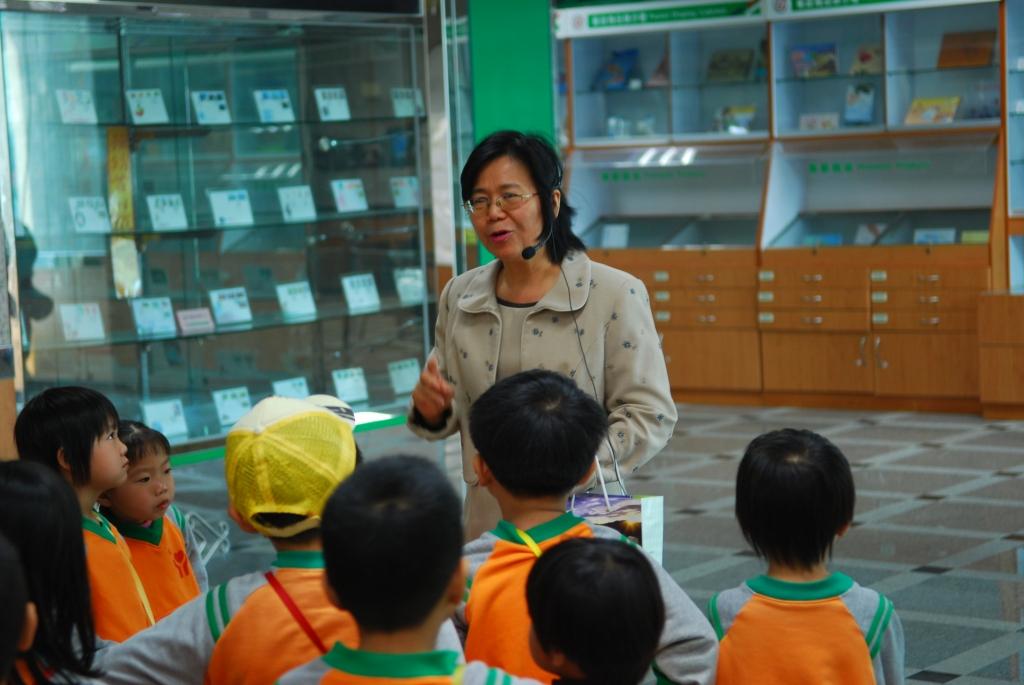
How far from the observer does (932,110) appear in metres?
8.88

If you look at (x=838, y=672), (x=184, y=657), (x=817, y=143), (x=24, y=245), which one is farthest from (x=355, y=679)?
(x=817, y=143)

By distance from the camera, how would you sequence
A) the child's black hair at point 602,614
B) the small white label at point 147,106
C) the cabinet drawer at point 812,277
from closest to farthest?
the child's black hair at point 602,614 → the small white label at point 147,106 → the cabinet drawer at point 812,277

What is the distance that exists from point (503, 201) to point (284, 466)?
1.02 metres

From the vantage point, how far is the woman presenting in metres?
2.75

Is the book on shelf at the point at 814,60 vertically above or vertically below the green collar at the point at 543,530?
above

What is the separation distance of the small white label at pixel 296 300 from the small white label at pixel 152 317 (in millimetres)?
530

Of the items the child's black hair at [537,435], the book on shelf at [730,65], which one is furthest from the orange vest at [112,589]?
the book on shelf at [730,65]

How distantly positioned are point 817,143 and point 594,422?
7.44 m

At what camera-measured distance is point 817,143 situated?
9195 millimetres

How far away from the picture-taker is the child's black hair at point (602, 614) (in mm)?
1677

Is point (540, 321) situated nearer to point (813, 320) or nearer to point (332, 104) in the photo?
point (332, 104)

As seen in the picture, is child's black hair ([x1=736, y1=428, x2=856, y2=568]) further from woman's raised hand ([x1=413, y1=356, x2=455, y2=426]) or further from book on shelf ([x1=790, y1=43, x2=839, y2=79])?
book on shelf ([x1=790, y1=43, x2=839, y2=79])

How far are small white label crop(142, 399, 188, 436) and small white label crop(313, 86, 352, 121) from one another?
4.49 feet

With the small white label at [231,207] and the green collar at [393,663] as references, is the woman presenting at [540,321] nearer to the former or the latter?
the green collar at [393,663]
